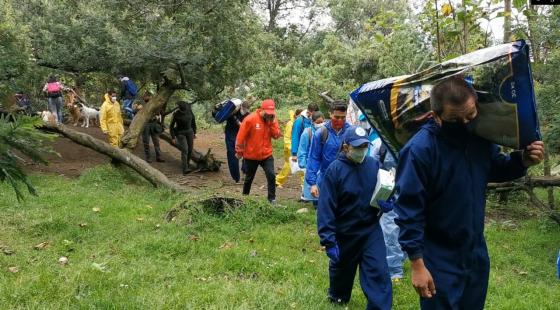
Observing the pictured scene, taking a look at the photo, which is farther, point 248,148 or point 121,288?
point 248,148

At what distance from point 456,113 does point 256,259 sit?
3741 millimetres

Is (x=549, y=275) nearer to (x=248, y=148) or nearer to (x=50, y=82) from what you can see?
(x=248, y=148)

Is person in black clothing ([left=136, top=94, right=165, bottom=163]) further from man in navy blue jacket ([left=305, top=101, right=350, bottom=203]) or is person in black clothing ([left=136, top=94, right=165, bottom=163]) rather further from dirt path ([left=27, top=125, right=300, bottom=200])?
man in navy blue jacket ([left=305, top=101, right=350, bottom=203])

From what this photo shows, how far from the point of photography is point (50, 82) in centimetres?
1527

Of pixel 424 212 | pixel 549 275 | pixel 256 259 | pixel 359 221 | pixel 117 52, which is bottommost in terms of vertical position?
pixel 549 275

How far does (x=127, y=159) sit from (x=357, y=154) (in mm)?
7443

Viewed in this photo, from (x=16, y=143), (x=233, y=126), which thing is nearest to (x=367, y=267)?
(x=16, y=143)

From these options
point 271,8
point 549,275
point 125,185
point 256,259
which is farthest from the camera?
point 271,8

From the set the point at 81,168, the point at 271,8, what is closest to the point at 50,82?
the point at 81,168

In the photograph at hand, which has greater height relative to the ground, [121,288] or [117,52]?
[117,52]

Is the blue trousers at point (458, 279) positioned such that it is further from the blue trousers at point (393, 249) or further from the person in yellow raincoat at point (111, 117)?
the person in yellow raincoat at point (111, 117)

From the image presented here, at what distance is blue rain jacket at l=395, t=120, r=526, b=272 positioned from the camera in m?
2.90

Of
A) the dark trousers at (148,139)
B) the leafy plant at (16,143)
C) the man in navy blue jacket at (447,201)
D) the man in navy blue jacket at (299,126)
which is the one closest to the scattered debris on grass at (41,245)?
the leafy plant at (16,143)

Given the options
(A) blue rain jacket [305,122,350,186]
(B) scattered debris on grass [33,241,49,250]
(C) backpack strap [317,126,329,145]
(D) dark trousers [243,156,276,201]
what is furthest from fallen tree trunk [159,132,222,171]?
(B) scattered debris on grass [33,241,49,250]
